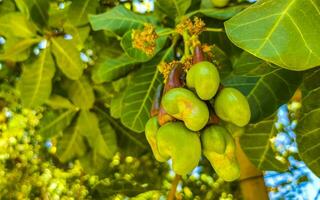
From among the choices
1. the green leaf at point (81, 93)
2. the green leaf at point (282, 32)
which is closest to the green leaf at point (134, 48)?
the green leaf at point (282, 32)

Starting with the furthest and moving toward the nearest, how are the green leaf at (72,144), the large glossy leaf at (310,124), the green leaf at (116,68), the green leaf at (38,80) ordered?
the green leaf at (72,144)
the green leaf at (38,80)
the green leaf at (116,68)
the large glossy leaf at (310,124)

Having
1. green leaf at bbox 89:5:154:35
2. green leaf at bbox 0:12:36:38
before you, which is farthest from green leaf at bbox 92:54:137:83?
green leaf at bbox 0:12:36:38

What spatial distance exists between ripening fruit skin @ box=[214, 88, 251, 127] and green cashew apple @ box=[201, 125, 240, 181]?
2 centimetres

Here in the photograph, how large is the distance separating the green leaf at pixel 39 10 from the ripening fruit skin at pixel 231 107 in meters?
0.92

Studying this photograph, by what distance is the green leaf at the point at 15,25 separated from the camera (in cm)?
153

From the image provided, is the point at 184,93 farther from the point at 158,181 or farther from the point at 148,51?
the point at 158,181

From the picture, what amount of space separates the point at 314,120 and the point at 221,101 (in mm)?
337

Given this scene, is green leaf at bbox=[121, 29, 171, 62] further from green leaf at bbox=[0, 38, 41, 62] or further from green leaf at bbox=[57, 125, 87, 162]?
green leaf at bbox=[57, 125, 87, 162]

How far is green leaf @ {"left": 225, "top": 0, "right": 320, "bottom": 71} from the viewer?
73cm

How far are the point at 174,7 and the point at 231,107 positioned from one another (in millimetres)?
508

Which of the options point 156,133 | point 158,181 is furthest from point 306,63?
point 158,181

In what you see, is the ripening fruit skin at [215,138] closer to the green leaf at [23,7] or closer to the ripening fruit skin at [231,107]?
the ripening fruit skin at [231,107]

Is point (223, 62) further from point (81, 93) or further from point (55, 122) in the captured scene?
point (55, 122)

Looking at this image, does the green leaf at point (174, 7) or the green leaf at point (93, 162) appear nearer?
the green leaf at point (174, 7)
